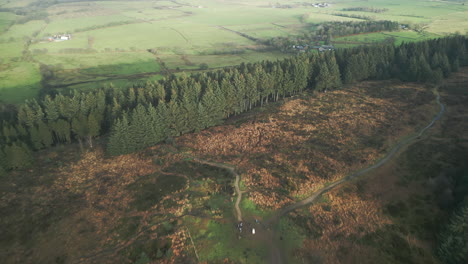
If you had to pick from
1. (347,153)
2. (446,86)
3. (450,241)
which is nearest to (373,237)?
(450,241)

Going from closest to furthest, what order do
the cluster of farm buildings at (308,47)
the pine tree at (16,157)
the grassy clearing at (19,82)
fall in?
the pine tree at (16,157), the grassy clearing at (19,82), the cluster of farm buildings at (308,47)

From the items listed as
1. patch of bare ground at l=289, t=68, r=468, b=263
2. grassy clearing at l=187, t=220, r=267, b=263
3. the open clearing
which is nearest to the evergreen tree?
the open clearing

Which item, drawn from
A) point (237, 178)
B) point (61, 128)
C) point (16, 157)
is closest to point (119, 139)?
point (16, 157)

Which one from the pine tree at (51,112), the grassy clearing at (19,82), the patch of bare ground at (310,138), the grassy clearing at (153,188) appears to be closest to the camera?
the grassy clearing at (153,188)

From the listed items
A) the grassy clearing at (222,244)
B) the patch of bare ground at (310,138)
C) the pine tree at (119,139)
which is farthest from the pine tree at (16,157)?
the grassy clearing at (222,244)

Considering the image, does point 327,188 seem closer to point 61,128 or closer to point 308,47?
point 61,128

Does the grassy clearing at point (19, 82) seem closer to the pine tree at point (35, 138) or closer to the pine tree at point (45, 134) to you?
the pine tree at point (35, 138)
